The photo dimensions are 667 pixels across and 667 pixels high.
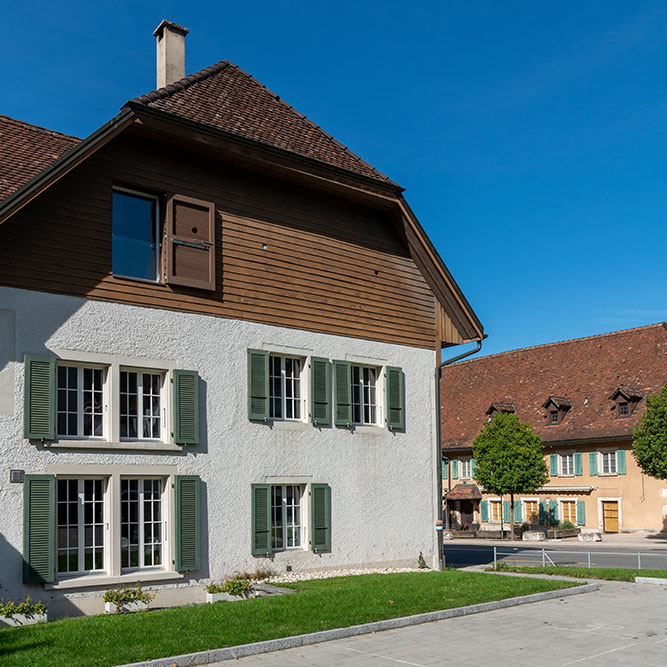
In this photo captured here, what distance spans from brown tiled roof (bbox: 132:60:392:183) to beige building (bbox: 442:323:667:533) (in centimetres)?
2547

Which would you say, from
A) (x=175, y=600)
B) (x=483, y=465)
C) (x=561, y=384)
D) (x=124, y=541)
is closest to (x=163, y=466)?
(x=124, y=541)

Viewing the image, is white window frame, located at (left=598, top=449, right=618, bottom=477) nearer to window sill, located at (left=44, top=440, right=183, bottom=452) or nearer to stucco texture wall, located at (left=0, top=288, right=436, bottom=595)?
stucco texture wall, located at (left=0, top=288, right=436, bottom=595)

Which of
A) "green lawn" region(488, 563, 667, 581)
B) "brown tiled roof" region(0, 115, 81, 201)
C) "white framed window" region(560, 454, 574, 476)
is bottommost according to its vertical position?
"green lawn" region(488, 563, 667, 581)

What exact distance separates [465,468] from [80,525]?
1386 inches

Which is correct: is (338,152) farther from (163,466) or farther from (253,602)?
(253,602)

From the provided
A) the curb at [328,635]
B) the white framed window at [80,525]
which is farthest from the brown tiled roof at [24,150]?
the curb at [328,635]

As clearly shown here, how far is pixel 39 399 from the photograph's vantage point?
512 inches

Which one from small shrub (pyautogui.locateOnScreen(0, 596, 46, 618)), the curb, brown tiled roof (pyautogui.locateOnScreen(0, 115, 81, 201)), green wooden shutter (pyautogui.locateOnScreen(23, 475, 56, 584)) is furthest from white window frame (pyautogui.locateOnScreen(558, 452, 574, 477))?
small shrub (pyautogui.locateOnScreen(0, 596, 46, 618))

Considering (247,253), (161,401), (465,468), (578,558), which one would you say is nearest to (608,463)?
(465,468)

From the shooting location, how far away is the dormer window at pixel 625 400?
130ft

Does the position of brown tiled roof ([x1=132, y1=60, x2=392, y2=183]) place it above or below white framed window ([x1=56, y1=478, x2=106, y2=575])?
above

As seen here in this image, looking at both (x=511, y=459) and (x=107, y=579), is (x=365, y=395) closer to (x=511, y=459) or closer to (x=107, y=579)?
(x=107, y=579)

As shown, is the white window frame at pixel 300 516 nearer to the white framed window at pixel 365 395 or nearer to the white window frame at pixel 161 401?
the white framed window at pixel 365 395

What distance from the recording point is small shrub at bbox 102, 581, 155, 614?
43.3 feet
